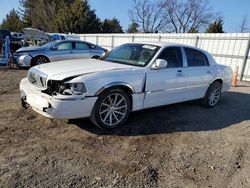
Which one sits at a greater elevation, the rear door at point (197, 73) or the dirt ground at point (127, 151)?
the rear door at point (197, 73)

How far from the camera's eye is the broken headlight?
12.8ft

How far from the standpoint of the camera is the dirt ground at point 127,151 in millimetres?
3090

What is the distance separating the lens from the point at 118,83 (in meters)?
4.30

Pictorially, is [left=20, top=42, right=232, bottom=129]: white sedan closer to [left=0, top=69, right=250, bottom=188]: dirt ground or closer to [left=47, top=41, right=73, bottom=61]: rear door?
[left=0, top=69, right=250, bottom=188]: dirt ground

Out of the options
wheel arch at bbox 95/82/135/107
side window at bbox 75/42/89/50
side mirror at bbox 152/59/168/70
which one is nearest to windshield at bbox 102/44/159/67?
side mirror at bbox 152/59/168/70

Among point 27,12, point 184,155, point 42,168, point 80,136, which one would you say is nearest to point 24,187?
point 42,168

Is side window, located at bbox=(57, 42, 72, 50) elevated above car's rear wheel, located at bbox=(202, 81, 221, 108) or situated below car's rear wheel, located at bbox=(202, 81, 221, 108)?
above

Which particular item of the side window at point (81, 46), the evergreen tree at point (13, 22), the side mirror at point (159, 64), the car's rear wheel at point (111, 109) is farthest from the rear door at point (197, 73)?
the evergreen tree at point (13, 22)

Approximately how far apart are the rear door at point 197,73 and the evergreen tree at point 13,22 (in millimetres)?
52098

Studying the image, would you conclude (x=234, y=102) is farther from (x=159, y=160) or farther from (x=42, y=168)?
(x=42, y=168)

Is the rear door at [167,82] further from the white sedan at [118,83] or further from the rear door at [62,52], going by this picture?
the rear door at [62,52]

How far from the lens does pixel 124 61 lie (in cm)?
509

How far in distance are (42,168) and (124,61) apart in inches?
106

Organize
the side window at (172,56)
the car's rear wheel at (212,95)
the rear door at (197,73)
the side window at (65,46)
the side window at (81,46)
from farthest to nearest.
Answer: the side window at (81,46), the side window at (65,46), the car's rear wheel at (212,95), the rear door at (197,73), the side window at (172,56)
